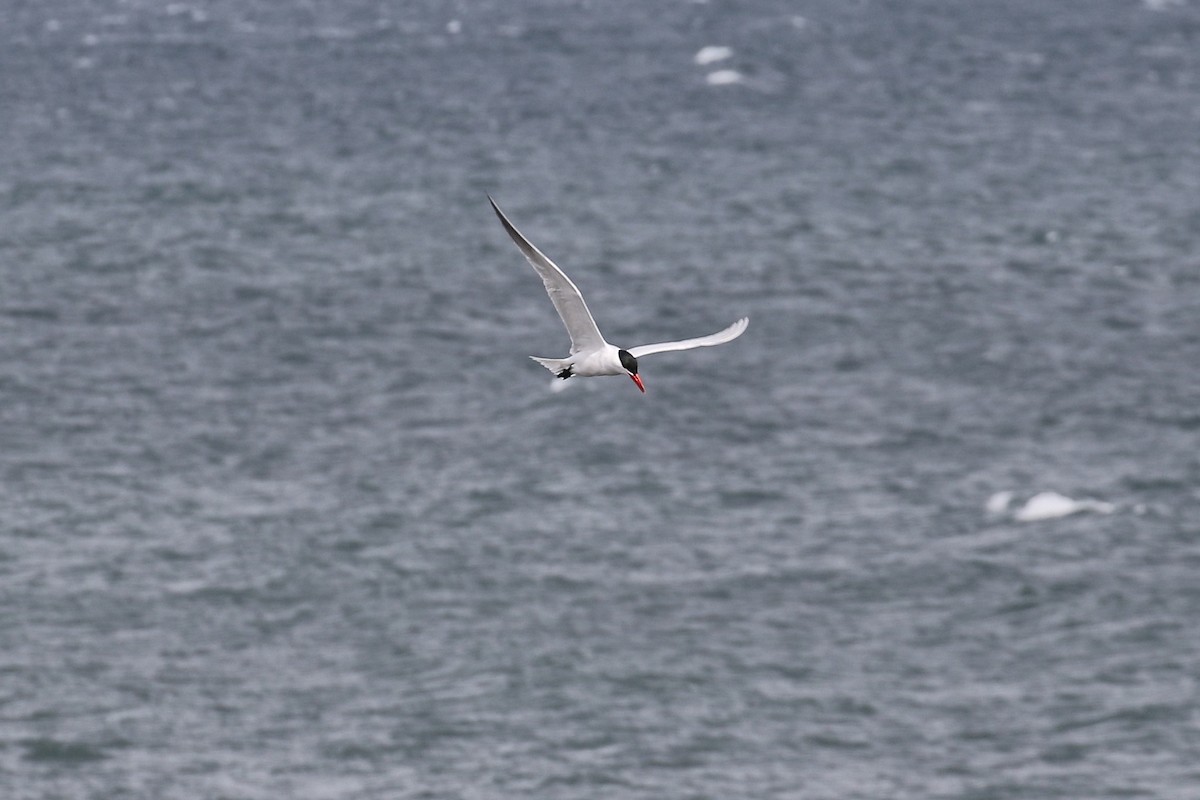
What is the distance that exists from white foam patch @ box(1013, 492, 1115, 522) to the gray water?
68 centimetres

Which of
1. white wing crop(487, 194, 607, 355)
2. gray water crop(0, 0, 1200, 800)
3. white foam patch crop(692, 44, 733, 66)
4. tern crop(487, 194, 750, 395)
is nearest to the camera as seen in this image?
white wing crop(487, 194, 607, 355)

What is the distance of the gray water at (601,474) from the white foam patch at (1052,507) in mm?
682

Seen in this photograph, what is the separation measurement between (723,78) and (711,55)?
7332 mm

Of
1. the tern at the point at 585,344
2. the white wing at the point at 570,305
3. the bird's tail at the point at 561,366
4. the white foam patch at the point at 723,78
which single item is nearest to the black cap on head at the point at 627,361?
the tern at the point at 585,344

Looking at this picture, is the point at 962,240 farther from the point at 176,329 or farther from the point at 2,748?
the point at 2,748

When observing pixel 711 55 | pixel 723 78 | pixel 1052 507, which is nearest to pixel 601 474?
pixel 1052 507

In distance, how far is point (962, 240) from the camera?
135750 mm

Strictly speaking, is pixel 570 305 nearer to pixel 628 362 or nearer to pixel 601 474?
pixel 628 362

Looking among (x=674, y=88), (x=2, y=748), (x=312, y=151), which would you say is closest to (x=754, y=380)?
(x=2, y=748)

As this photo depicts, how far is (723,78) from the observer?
184m

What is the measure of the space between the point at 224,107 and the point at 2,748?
310 ft

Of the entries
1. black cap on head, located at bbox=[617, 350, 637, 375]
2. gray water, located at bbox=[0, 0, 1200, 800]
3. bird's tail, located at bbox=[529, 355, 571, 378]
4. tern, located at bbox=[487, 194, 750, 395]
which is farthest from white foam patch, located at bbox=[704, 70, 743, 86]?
black cap on head, located at bbox=[617, 350, 637, 375]

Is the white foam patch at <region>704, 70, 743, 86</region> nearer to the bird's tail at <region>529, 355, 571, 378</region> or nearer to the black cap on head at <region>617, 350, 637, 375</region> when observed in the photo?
the bird's tail at <region>529, 355, 571, 378</region>

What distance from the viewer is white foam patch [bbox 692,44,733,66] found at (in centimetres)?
19025
